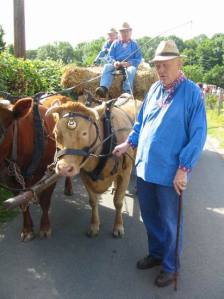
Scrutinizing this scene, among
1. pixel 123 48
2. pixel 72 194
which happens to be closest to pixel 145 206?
pixel 72 194

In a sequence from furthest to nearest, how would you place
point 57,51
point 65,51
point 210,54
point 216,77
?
point 57,51, point 65,51, point 210,54, point 216,77

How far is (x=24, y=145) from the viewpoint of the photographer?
4.15m

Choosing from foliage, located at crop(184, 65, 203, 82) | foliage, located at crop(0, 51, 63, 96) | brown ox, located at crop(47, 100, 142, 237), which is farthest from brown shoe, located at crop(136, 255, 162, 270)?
foliage, located at crop(184, 65, 203, 82)

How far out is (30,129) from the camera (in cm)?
425

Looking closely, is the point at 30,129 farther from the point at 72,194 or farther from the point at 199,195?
the point at 199,195

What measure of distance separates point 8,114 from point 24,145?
49 centimetres

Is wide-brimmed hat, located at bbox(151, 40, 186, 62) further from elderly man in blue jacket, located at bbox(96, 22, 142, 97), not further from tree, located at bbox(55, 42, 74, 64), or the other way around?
tree, located at bbox(55, 42, 74, 64)

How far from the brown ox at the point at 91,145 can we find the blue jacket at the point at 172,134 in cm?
56

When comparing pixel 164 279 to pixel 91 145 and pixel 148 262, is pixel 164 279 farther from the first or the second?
pixel 91 145

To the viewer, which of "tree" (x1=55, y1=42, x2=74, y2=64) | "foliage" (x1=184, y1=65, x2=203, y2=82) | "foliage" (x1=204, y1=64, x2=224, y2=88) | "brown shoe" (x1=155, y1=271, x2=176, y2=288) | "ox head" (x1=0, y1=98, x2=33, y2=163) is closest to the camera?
Result: "ox head" (x1=0, y1=98, x2=33, y2=163)

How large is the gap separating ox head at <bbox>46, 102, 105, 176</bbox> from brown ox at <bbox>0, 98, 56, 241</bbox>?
36 cm

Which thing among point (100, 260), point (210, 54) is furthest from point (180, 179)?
point (210, 54)

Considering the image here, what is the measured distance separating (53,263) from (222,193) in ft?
12.4

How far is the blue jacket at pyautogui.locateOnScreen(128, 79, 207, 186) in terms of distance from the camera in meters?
3.31
